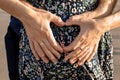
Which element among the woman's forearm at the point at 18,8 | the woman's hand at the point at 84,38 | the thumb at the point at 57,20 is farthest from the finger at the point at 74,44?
the woman's forearm at the point at 18,8

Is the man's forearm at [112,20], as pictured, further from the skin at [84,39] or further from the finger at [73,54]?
the finger at [73,54]

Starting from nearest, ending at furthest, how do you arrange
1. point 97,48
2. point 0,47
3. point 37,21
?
point 37,21
point 97,48
point 0,47

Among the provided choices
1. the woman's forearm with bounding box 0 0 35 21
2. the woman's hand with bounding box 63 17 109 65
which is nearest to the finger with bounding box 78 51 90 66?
the woman's hand with bounding box 63 17 109 65

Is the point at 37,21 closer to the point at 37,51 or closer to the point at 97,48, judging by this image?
the point at 37,51

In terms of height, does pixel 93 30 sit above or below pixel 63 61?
above

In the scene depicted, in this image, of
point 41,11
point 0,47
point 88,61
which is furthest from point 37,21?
point 0,47

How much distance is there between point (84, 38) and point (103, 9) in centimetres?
20

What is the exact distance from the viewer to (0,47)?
4.65 metres

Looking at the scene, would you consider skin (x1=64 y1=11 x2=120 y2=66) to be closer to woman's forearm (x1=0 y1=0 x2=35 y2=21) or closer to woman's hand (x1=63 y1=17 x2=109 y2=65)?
woman's hand (x1=63 y1=17 x2=109 y2=65)

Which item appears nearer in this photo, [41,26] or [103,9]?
[41,26]

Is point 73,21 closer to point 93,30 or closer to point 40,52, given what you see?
point 93,30

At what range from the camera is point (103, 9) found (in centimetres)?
186

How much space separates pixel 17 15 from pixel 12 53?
1.28 ft

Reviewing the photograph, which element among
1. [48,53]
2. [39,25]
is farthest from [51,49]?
[39,25]
